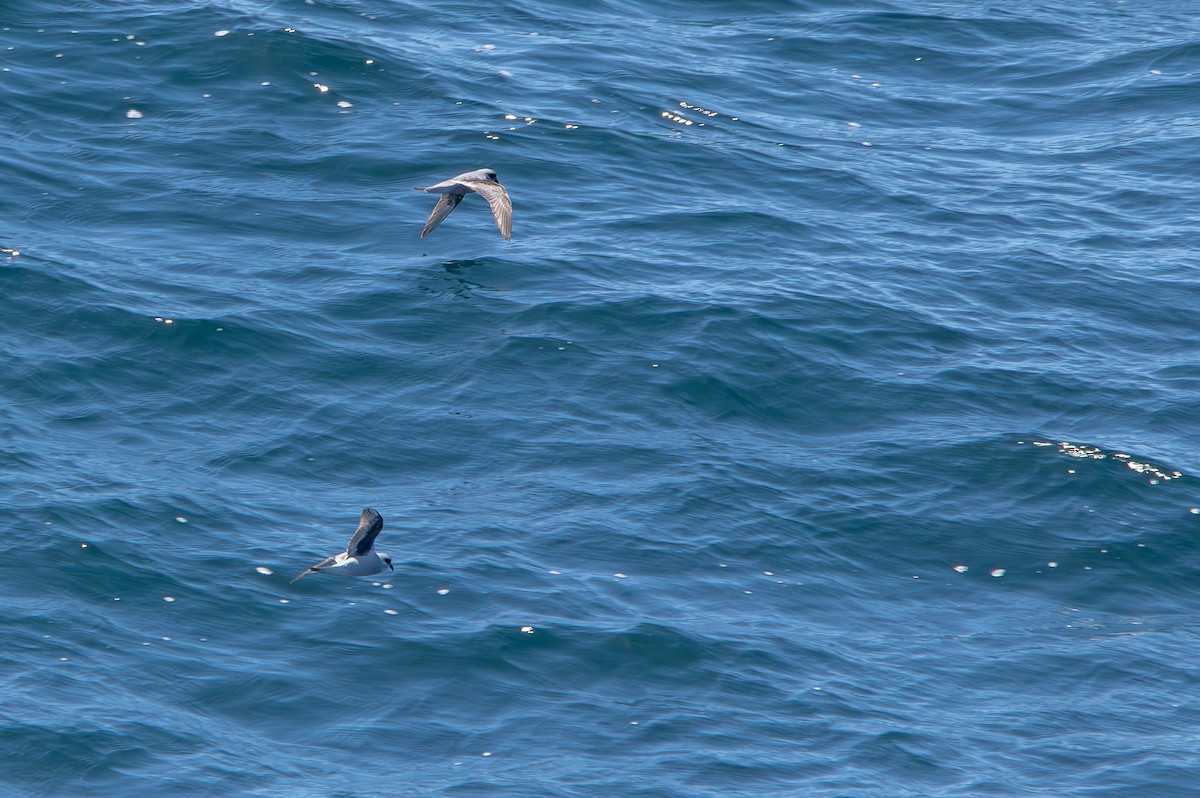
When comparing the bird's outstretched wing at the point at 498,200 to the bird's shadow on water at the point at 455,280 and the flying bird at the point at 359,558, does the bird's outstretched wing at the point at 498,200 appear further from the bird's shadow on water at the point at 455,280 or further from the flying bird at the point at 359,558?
the flying bird at the point at 359,558

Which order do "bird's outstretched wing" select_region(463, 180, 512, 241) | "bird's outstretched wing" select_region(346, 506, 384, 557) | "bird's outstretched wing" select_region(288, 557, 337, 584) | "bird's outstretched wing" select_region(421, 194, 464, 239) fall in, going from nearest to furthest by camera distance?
"bird's outstretched wing" select_region(346, 506, 384, 557), "bird's outstretched wing" select_region(288, 557, 337, 584), "bird's outstretched wing" select_region(463, 180, 512, 241), "bird's outstretched wing" select_region(421, 194, 464, 239)

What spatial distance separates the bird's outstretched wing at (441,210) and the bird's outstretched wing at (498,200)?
732mm

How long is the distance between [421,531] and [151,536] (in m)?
3.62

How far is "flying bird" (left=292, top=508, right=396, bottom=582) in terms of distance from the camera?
69.5 feet

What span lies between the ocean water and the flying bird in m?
0.66

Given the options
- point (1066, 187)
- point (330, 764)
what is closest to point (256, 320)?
point (330, 764)

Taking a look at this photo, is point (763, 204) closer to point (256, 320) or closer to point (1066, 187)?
point (1066, 187)

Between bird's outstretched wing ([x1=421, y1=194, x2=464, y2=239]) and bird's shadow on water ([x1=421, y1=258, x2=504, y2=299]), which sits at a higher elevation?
bird's outstretched wing ([x1=421, y1=194, x2=464, y2=239])

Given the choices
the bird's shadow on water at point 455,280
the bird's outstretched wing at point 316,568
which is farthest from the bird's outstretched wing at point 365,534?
the bird's shadow on water at point 455,280

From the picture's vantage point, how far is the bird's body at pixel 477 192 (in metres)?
30.0

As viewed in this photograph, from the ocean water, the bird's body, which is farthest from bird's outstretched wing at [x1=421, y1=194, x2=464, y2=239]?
the ocean water

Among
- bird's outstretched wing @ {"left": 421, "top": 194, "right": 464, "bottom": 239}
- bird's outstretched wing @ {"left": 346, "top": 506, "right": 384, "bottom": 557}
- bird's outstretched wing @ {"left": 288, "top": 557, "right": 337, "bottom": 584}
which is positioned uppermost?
bird's outstretched wing @ {"left": 421, "top": 194, "right": 464, "bottom": 239}

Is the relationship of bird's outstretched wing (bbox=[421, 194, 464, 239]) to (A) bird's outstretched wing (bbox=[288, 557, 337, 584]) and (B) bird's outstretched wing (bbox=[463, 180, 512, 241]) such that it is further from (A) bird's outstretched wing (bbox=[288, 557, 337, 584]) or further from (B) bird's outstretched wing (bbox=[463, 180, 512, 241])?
(A) bird's outstretched wing (bbox=[288, 557, 337, 584])

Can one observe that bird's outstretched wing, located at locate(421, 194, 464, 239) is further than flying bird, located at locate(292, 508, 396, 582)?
Yes
